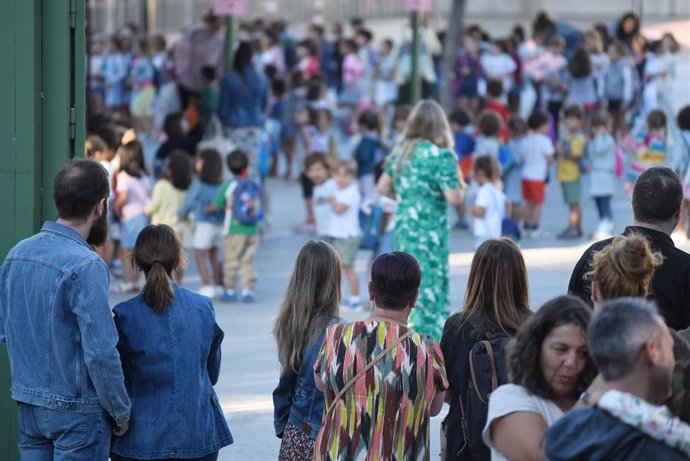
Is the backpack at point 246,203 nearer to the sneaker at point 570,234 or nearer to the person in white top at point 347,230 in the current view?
the person in white top at point 347,230

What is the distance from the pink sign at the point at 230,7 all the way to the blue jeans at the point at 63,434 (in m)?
11.0

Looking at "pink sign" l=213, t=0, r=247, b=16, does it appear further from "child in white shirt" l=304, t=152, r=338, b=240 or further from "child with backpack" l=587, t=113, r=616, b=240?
"child with backpack" l=587, t=113, r=616, b=240

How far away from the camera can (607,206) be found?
52.4 feet

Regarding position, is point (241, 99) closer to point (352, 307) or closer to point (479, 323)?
point (352, 307)

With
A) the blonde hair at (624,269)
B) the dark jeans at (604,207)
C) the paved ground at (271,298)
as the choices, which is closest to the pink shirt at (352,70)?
the paved ground at (271,298)

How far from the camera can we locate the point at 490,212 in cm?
1203

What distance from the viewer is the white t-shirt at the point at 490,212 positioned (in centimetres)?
1202

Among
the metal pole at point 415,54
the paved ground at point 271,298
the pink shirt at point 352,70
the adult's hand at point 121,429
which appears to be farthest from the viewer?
the pink shirt at point 352,70

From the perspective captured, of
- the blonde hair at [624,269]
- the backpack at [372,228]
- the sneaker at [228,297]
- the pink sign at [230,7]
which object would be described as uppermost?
the pink sign at [230,7]

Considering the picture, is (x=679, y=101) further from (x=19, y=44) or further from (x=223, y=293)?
(x=19, y=44)

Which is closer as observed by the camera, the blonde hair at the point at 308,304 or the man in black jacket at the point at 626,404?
the man in black jacket at the point at 626,404

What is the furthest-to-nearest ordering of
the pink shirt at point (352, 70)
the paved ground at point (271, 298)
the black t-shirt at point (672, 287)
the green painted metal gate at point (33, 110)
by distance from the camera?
the pink shirt at point (352, 70), the paved ground at point (271, 298), the green painted metal gate at point (33, 110), the black t-shirt at point (672, 287)

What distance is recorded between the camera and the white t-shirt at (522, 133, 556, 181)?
1617 cm

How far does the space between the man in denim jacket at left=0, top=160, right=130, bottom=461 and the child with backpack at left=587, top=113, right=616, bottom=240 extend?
11.2 meters
